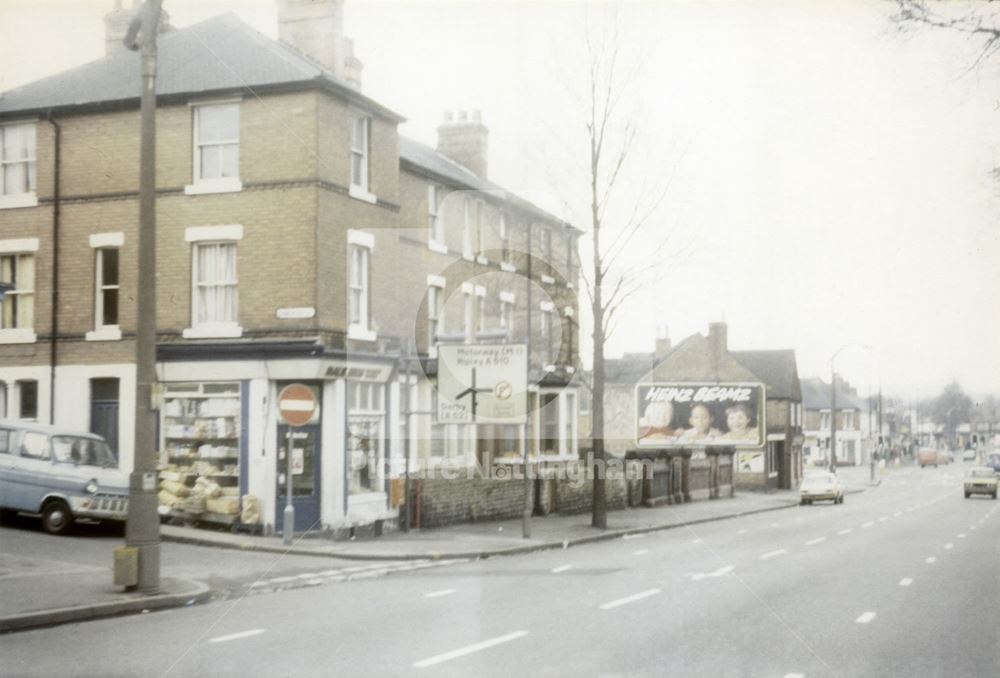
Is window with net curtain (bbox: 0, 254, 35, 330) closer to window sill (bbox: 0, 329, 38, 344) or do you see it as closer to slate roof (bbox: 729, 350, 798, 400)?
window sill (bbox: 0, 329, 38, 344)

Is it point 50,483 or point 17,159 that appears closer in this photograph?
point 50,483

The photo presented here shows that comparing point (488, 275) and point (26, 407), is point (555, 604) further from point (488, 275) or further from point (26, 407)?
point (488, 275)

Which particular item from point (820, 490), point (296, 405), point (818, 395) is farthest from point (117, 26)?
point (818, 395)

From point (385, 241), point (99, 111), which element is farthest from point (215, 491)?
point (99, 111)

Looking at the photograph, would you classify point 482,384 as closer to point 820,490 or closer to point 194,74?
point 194,74

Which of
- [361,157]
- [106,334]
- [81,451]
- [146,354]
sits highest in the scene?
[361,157]

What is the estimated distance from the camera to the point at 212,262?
23.0 metres

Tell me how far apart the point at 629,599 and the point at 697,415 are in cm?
4276

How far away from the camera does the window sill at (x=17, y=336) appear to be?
21458mm

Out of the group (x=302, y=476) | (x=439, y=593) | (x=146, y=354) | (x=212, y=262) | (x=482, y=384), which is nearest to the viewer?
(x=146, y=354)

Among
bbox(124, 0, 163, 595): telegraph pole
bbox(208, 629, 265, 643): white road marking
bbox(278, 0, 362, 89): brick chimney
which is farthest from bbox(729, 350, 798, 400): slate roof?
bbox(208, 629, 265, 643): white road marking

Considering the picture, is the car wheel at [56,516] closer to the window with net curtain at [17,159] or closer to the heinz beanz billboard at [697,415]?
the window with net curtain at [17,159]

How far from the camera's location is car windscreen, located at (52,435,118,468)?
19.6 metres

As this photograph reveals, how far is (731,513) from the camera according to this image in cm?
4038
